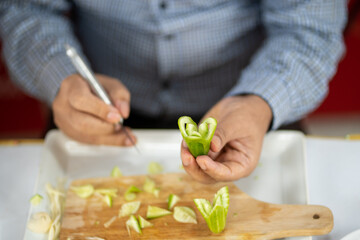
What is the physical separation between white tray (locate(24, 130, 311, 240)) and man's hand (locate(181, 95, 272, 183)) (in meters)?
0.07

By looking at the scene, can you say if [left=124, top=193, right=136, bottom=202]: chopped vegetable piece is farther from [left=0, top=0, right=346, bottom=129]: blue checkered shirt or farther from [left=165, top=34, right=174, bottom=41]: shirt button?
[left=165, top=34, right=174, bottom=41]: shirt button

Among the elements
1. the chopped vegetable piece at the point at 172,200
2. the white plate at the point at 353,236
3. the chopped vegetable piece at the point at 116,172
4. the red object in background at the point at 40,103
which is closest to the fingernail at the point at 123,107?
the chopped vegetable piece at the point at 116,172

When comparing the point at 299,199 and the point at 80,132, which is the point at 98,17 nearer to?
the point at 80,132

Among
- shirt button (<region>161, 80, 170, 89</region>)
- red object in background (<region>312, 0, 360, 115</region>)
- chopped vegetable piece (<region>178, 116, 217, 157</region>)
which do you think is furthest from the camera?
red object in background (<region>312, 0, 360, 115</region>)

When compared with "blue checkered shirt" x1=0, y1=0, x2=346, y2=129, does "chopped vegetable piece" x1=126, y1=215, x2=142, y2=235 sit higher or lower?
lower

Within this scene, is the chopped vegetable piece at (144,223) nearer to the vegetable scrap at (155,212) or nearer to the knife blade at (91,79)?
the vegetable scrap at (155,212)

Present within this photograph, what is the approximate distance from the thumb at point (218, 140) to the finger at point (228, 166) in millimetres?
21

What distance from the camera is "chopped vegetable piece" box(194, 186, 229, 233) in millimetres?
648

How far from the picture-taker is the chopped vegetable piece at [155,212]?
2.37 ft

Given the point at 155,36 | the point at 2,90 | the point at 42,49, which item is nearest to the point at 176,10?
the point at 155,36

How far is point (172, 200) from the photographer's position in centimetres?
74

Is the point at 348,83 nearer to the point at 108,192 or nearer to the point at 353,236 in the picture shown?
the point at 353,236

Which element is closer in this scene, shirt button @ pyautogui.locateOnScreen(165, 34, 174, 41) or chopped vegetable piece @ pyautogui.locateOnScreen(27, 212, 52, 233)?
chopped vegetable piece @ pyautogui.locateOnScreen(27, 212, 52, 233)

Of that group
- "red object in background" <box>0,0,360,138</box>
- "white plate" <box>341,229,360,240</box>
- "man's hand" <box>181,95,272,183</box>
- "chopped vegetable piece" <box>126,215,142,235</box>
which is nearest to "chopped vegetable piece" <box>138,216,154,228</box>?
"chopped vegetable piece" <box>126,215,142,235</box>
